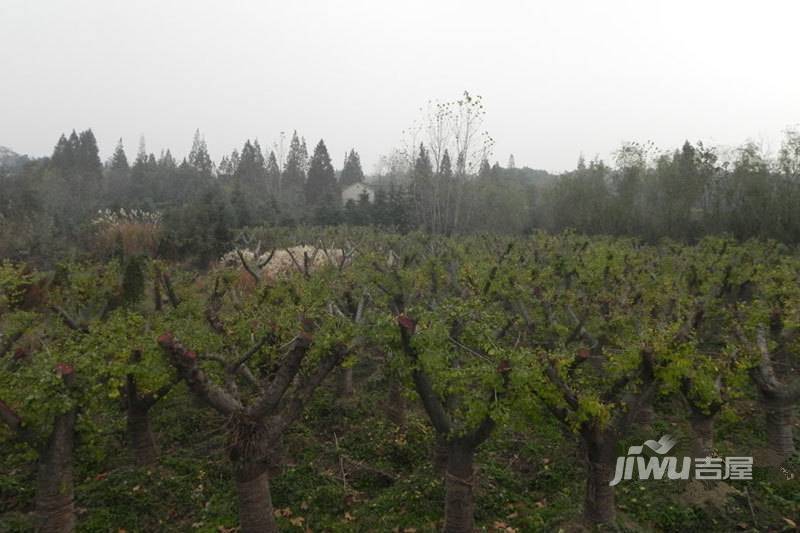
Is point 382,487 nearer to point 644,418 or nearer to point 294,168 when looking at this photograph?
point 644,418

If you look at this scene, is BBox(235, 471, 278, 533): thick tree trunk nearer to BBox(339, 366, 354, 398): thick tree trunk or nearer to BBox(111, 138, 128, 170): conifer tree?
BBox(339, 366, 354, 398): thick tree trunk

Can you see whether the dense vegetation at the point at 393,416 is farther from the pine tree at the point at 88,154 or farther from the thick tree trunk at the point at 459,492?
the pine tree at the point at 88,154

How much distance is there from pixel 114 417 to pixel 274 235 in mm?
19565

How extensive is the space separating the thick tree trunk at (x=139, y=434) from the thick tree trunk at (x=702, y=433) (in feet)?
27.1

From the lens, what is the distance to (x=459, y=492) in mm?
6031

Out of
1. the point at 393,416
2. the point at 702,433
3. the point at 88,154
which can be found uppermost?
the point at 88,154

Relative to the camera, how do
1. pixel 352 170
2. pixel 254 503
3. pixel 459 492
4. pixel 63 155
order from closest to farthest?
pixel 254 503 → pixel 459 492 → pixel 63 155 → pixel 352 170

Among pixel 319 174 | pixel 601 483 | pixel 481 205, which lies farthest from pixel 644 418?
pixel 319 174

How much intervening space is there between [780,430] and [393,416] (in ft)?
20.3

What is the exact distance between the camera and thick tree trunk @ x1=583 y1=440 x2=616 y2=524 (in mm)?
5883

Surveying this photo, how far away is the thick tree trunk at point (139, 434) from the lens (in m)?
7.68

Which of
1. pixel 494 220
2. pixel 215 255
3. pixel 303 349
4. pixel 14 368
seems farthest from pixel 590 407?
pixel 494 220

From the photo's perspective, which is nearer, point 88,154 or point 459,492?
point 459,492

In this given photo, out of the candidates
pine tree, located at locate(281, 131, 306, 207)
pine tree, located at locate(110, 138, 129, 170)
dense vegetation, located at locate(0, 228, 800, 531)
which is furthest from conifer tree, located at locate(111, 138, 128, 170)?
dense vegetation, located at locate(0, 228, 800, 531)
